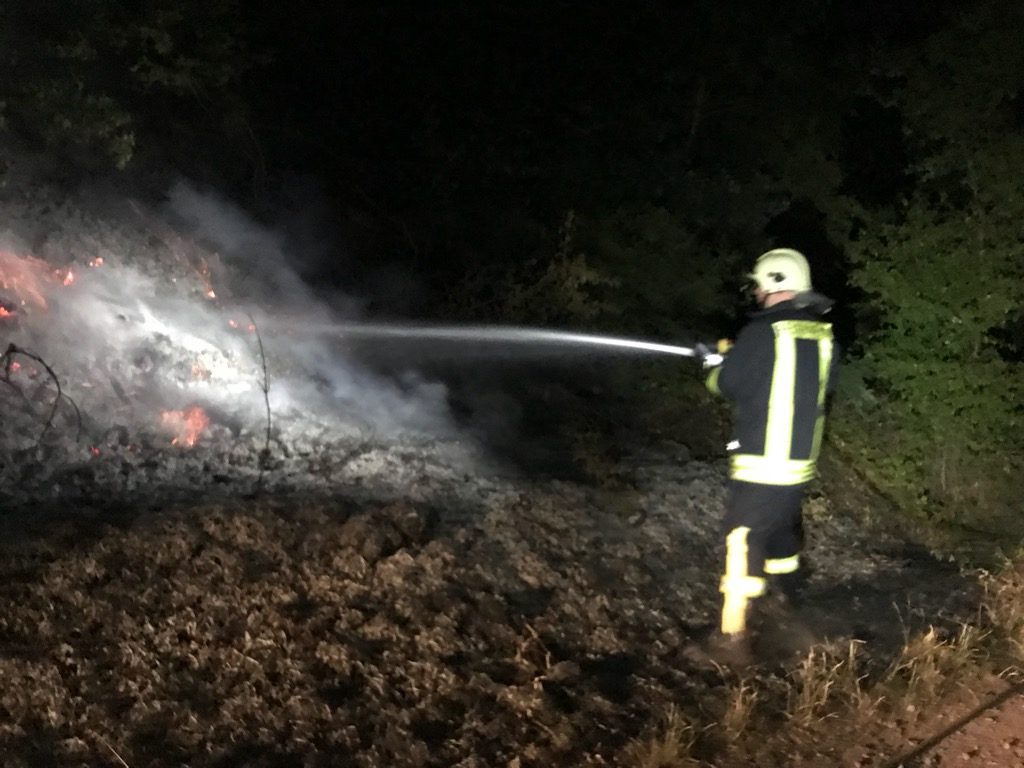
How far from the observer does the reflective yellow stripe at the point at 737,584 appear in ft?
15.4

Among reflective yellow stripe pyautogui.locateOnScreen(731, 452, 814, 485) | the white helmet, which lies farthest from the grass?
the white helmet

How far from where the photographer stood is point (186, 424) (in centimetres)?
710

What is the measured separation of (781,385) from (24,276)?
19.2 ft

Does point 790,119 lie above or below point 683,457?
above

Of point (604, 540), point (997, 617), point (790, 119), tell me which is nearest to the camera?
point (997, 617)

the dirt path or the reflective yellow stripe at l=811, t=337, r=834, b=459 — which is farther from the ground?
the reflective yellow stripe at l=811, t=337, r=834, b=459

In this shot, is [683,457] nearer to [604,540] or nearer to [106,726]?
[604,540]

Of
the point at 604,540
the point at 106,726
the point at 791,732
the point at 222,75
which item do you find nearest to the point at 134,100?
the point at 222,75

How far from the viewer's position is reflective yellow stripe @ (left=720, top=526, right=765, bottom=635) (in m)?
4.69

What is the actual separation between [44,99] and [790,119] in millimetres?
8918

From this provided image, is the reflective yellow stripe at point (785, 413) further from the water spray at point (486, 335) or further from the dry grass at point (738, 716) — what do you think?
the water spray at point (486, 335)

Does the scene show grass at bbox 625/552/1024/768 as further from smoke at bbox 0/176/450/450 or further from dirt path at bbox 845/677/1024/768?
smoke at bbox 0/176/450/450

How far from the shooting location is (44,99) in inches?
277

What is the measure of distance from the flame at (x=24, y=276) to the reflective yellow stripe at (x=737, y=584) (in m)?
5.52
